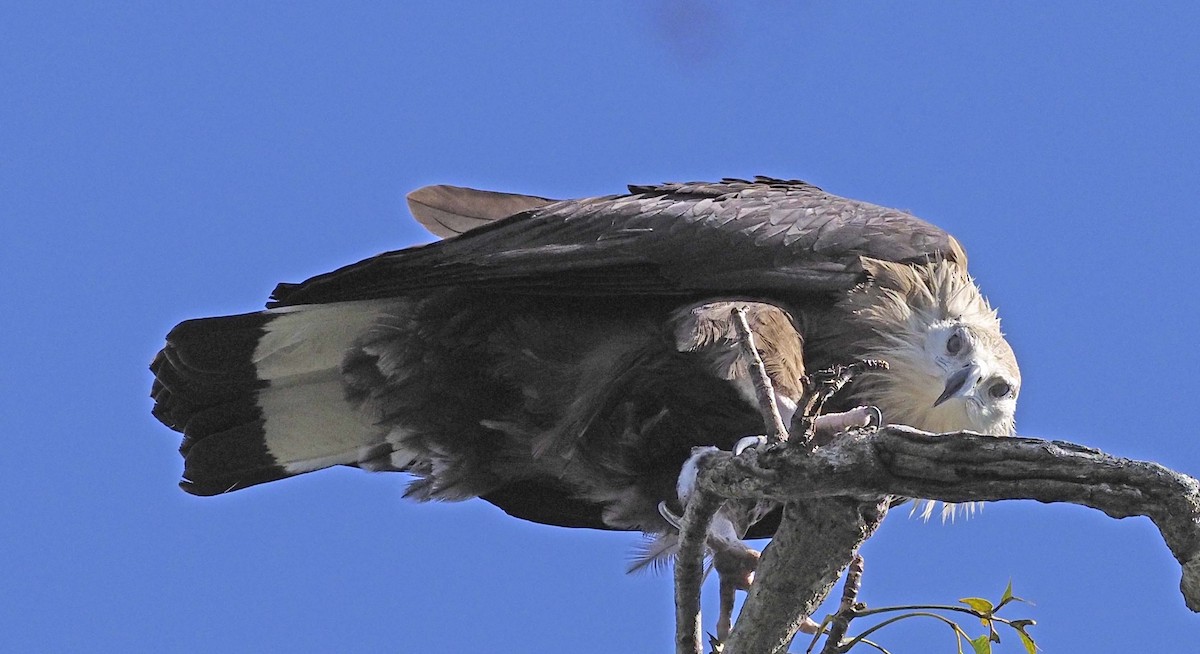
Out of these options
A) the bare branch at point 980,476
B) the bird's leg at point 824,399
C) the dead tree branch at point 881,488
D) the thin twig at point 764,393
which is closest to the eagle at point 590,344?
the bird's leg at point 824,399

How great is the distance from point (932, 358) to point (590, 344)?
121 centimetres

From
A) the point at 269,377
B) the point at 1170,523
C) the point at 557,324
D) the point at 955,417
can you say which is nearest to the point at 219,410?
the point at 269,377

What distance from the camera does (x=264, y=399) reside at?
6203mm

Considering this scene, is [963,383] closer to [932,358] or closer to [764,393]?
[932,358]

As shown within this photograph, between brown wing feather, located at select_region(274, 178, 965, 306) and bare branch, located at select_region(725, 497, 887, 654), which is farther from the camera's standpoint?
brown wing feather, located at select_region(274, 178, 965, 306)

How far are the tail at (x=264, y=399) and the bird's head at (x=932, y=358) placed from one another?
1.95m

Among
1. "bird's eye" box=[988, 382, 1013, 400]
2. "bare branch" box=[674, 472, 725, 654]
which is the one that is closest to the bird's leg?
"bare branch" box=[674, 472, 725, 654]

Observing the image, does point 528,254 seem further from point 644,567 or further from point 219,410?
point 219,410

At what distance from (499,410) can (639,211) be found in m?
0.98

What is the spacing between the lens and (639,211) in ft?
17.6

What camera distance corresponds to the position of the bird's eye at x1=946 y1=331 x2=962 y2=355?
5180mm

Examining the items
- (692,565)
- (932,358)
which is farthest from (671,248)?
(692,565)

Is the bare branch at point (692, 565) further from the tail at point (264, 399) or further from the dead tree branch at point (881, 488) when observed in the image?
the tail at point (264, 399)

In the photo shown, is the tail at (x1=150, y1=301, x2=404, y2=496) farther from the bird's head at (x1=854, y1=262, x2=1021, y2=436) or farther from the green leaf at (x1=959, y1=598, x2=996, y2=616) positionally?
the green leaf at (x1=959, y1=598, x2=996, y2=616)
